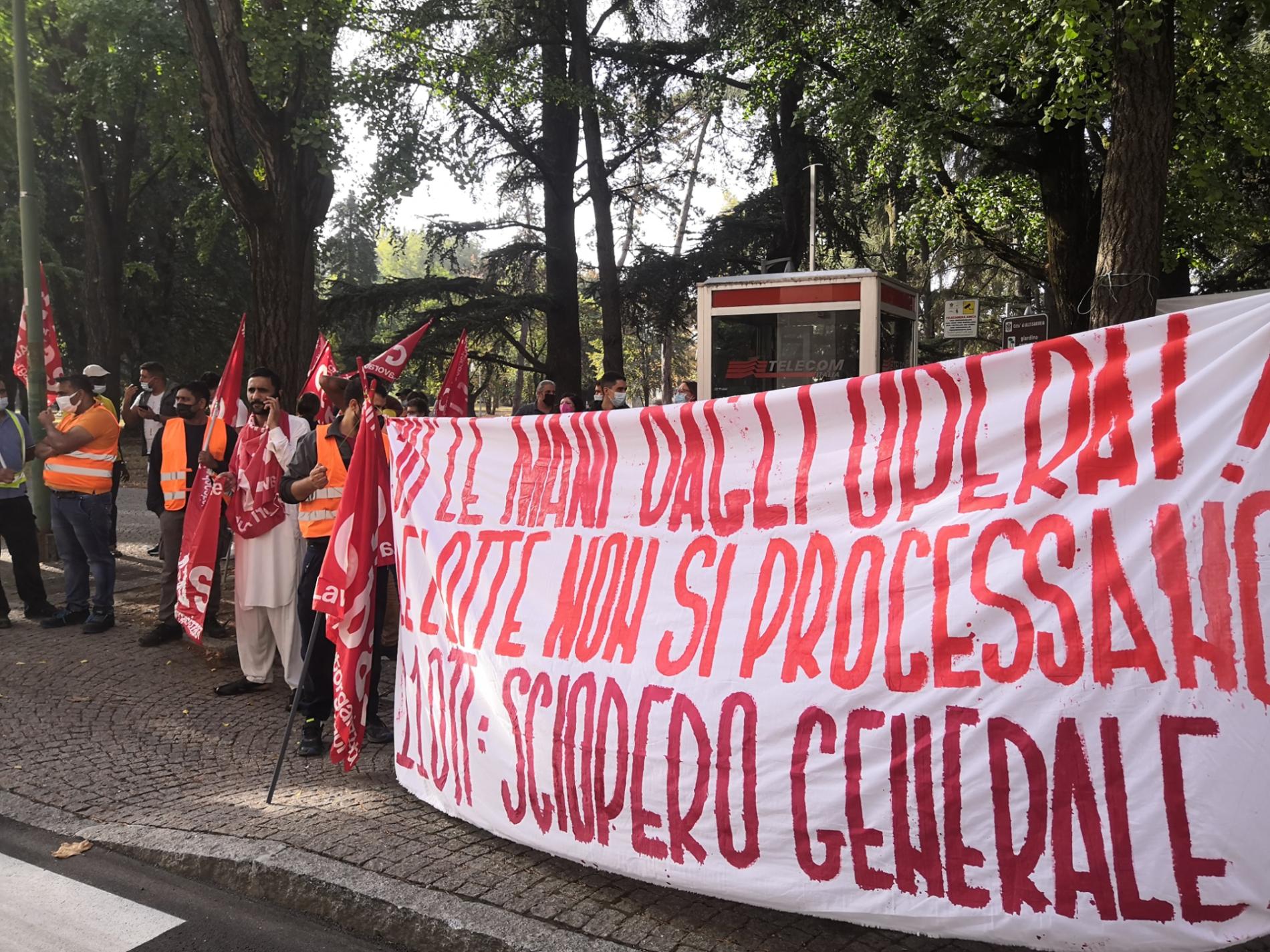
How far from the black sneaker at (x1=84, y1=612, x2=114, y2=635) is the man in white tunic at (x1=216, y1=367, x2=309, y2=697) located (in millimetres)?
2206

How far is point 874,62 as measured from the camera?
13789mm

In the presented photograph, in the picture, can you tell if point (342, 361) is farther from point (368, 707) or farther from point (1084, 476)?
point (1084, 476)

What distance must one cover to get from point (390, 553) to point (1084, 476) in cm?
308

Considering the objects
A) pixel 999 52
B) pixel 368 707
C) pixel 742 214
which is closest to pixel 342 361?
pixel 742 214

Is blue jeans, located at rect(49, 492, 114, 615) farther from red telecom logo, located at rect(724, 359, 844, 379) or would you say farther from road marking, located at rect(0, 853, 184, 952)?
red telecom logo, located at rect(724, 359, 844, 379)

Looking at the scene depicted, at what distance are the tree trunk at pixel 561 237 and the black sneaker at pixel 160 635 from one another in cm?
1293

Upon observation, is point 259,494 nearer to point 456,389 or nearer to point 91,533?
point 456,389

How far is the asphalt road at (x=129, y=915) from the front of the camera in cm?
330

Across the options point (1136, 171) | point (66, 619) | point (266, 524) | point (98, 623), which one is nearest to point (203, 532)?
point (266, 524)

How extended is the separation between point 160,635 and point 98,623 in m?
0.71

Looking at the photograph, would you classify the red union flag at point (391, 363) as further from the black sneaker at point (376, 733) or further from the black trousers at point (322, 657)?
the black sneaker at point (376, 733)

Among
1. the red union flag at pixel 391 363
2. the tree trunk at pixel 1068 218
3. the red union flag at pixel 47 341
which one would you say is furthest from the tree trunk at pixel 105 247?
the red union flag at pixel 391 363

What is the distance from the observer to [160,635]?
746 centimetres

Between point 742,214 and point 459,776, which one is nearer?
point 459,776
